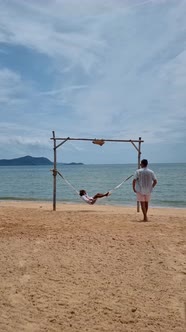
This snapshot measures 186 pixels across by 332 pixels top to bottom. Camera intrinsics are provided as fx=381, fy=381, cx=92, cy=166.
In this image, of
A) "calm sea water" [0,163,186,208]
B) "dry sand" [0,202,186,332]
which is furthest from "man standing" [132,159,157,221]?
"calm sea water" [0,163,186,208]

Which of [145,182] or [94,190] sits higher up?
[145,182]

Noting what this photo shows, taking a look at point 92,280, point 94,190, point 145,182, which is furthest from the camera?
point 94,190

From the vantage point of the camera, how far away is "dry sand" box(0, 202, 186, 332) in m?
3.57

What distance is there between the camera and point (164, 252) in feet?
18.3

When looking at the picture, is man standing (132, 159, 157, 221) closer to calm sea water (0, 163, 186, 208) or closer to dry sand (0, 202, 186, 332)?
dry sand (0, 202, 186, 332)

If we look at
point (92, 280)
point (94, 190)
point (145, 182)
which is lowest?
point (94, 190)

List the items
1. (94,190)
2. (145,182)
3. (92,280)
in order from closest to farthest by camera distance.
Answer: (92,280)
(145,182)
(94,190)

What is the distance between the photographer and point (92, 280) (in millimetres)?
4500

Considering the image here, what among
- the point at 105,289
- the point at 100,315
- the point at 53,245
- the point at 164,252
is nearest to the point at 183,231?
the point at 164,252

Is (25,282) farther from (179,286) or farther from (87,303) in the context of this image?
(179,286)

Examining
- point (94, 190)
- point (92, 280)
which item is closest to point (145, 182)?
point (92, 280)

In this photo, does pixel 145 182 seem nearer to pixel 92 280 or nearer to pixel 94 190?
pixel 92 280

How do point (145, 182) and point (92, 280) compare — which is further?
point (145, 182)

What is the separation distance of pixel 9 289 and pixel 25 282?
0.24 metres
